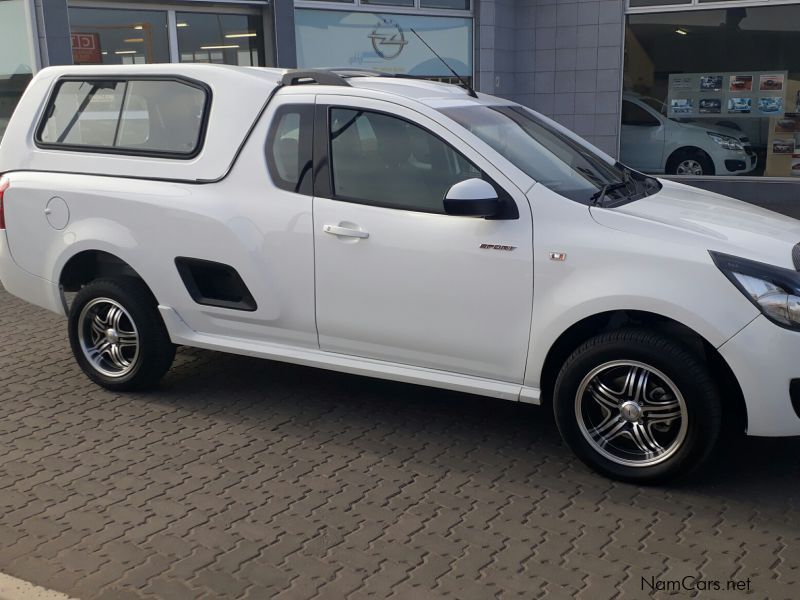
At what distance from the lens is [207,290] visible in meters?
5.11

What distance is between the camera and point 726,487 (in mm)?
4164

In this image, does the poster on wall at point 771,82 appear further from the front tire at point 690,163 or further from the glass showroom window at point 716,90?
the front tire at point 690,163

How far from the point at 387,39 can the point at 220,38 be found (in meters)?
2.63

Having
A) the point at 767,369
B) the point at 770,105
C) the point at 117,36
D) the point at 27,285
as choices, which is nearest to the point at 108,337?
the point at 27,285

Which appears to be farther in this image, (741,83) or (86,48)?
(741,83)

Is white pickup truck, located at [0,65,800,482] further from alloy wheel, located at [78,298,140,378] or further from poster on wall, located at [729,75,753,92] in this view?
poster on wall, located at [729,75,753,92]

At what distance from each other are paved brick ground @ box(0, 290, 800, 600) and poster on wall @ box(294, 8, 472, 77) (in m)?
8.09

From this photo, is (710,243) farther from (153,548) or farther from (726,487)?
(153,548)

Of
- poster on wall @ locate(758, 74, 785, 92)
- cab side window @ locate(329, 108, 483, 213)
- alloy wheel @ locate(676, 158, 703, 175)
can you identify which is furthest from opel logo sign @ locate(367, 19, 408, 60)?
cab side window @ locate(329, 108, 483, 213)

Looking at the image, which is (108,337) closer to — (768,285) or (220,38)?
(768,285)

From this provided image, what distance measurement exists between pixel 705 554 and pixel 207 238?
2.96m

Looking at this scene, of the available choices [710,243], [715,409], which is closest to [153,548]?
[715,409]

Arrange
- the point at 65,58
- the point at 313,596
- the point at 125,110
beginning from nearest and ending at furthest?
the point at 313,596
the point at 125,110
the point at 65,58

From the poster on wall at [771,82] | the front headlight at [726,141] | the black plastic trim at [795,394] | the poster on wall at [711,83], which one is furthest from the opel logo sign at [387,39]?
the black plastic trim at [795,394]
